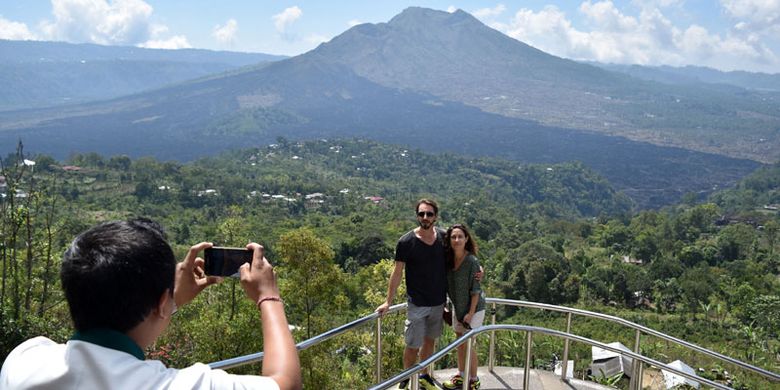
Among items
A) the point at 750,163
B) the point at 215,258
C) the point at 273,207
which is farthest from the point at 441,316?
the point at 750,163

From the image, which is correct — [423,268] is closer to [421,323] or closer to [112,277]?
[421,323]

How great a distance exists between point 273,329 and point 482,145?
191 metres

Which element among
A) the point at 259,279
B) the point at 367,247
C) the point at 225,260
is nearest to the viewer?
the point at 259,279

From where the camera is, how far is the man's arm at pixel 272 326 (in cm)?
118

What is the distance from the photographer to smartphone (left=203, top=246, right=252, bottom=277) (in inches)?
56.4

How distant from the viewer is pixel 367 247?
4353cm

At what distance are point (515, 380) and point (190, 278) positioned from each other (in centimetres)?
338

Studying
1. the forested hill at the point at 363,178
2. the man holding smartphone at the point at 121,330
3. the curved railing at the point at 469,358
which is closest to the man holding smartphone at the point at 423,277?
the curved railing at the point at 469,358

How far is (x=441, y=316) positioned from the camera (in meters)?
4.08

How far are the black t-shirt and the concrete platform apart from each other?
0.71m

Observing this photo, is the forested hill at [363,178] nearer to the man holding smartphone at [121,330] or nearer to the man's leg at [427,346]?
the man's leg at [427,346]

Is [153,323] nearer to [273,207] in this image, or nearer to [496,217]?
[273,207]

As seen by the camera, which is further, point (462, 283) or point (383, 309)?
point (462, 283)

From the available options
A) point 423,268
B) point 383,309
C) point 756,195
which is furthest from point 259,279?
point 756,195
